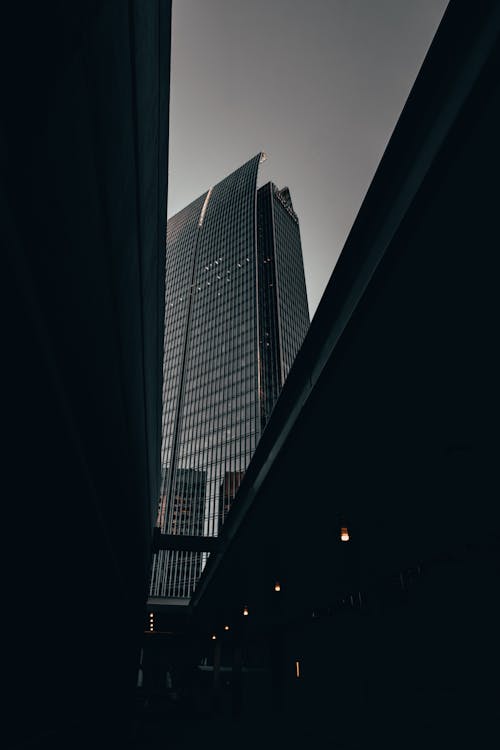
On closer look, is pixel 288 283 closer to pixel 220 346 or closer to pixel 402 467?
pixel 220 346

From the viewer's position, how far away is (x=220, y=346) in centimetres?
13038

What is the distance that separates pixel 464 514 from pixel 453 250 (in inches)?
376

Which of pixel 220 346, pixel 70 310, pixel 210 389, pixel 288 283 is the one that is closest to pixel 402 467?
pixel 70 310

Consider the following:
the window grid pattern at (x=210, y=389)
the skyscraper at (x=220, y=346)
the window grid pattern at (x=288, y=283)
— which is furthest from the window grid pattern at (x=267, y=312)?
the window grid pattern at (x=210, y=389)

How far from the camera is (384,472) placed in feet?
33.4

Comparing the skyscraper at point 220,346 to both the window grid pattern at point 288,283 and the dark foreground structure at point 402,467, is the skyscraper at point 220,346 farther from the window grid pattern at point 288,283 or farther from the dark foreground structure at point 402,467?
the dark foreground structure at point 402,467

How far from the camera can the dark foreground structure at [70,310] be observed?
3.82m

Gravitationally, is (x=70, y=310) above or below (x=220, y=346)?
below

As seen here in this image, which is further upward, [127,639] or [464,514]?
[464,514]

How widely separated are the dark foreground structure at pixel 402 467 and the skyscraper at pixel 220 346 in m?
84.2

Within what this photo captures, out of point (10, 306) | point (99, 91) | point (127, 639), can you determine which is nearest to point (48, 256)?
point (10, 306)

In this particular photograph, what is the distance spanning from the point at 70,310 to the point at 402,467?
24.8 feet

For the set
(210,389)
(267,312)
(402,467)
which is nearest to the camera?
(402,467)

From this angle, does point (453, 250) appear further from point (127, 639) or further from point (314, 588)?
point (127, 639)
